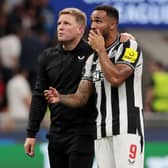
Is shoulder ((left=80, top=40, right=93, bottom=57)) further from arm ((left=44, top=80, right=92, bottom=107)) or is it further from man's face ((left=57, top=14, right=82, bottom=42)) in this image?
arm ((left=44, top=80, right=92, bottom=107))

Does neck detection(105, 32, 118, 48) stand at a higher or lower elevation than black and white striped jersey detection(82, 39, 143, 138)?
higher

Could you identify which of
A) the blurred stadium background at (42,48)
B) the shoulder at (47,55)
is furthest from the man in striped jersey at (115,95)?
the blurred stadium background at (42,48)

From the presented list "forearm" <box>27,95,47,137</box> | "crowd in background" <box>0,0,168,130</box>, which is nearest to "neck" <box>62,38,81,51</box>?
"forearm" <box>27,95,47,137</box>

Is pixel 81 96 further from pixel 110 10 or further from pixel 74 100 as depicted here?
pixel 110 10

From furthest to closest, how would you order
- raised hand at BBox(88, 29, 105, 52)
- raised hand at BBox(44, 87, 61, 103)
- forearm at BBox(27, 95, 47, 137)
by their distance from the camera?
forearm at BBox(27, 95, 47, 137) < raised hand at BBox(44, 87, 61, 103) < raised hand at BBox(88, 29, 105, 52)

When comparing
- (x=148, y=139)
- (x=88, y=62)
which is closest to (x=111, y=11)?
(x=88, y=62)

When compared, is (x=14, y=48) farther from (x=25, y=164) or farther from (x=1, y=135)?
(x=25, y=164)

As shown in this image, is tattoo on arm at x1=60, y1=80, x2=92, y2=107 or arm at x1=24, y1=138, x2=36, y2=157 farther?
arm at x1=24, y1=138, x2=36, y2=157

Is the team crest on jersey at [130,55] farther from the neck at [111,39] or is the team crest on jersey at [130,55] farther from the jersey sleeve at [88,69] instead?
the jersey sleeve at [88,69]

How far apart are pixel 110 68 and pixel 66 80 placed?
882 millimetres

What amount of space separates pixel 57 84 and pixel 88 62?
47 centimetres

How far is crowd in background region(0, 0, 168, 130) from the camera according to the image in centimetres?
1350

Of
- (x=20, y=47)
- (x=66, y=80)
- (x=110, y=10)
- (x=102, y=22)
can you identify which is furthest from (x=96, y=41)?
(x=20, y=47)

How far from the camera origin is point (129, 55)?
299 inches
